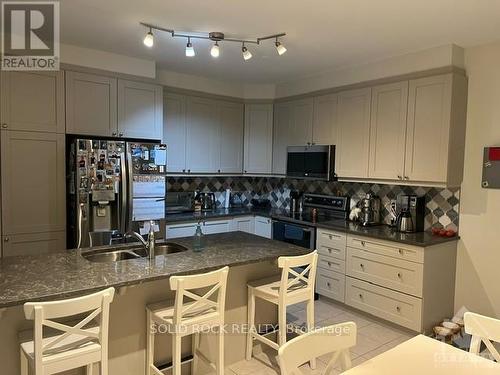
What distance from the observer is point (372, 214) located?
4082mm

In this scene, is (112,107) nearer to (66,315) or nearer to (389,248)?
(66,315)

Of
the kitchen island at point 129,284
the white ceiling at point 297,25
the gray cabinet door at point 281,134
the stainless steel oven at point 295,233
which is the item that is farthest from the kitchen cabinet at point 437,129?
the gray cabinet door at point 281,134

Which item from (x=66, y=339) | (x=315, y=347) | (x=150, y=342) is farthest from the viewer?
(x=150, y=342)

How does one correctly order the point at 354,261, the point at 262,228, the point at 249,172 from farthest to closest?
the point at 249,172 → the point at 262,228 → the point at 354,261

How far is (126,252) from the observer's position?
273cm

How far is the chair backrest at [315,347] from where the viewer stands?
55.7 inches

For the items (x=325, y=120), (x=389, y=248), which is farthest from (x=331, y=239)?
(x=325, y=120)

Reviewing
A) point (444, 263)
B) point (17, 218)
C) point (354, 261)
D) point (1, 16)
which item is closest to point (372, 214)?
point (354, 261)

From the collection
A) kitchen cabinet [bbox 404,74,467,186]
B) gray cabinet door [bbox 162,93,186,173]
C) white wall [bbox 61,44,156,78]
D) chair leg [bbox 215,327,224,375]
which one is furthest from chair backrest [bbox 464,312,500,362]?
white wall [bbox 61,44,156,78]

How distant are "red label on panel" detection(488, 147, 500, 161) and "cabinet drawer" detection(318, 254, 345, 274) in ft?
5.45

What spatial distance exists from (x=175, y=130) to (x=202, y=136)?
383mm

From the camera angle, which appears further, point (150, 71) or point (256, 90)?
point (256, 90)

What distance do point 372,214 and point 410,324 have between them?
1222mm

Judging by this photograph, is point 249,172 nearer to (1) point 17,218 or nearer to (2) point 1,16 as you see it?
(1) point 17,218
